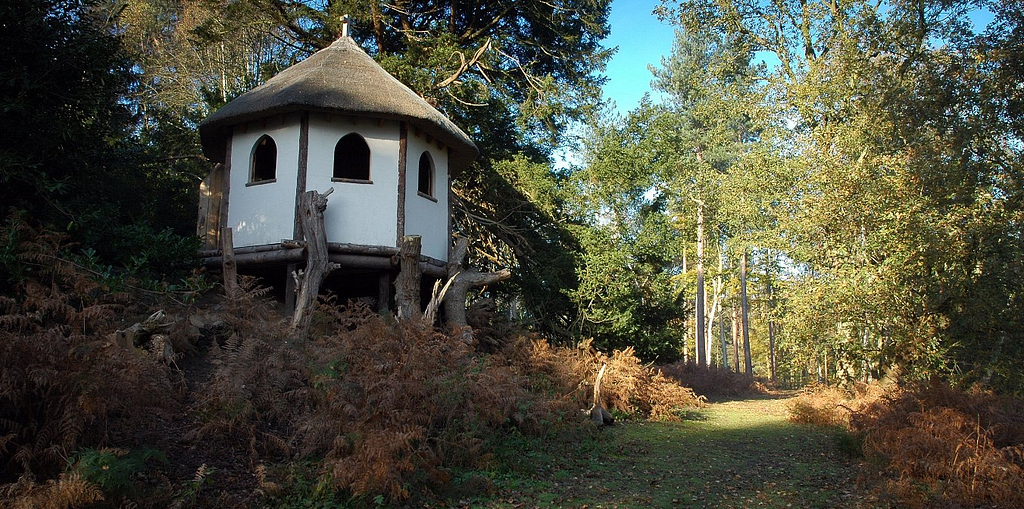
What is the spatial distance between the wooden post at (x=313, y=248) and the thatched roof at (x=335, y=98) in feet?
5.18

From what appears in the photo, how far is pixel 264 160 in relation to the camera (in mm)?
14648

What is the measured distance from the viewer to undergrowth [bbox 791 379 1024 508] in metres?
6.72

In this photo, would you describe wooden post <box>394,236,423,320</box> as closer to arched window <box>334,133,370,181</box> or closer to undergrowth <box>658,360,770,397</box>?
arched window <box>334,133,370,181</box>

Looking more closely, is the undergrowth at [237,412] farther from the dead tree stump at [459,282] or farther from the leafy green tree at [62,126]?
the dead tree stump at [459,282]

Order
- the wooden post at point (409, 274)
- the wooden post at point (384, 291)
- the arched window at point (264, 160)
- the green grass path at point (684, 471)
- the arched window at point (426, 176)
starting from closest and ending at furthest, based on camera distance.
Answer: the green grass path at point (684, 471)
the wooden post at point (409, 274)
the arched window at point (264, 160)
the wooden post at point (384, 291)
the arched window at point (426, 176)

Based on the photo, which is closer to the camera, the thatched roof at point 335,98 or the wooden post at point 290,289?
the thatched roof at point 335,98

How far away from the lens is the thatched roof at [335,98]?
12555mm

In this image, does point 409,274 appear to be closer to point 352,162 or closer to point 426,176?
point 426,176

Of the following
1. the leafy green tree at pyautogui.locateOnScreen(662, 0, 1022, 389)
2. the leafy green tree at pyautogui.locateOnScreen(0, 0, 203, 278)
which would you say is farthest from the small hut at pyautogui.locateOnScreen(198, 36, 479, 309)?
the leafy green tree at pyautogui.locateOnScreen(662, 0, 1022, 389)

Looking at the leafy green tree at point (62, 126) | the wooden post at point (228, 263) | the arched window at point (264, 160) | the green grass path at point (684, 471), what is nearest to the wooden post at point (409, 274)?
the wooden post at point (228, 263)

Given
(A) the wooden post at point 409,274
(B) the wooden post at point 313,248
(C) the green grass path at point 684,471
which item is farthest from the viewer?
(A) the wooden post at point 409,274

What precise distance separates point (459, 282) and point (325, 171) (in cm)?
330

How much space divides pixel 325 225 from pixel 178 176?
25.7 ft

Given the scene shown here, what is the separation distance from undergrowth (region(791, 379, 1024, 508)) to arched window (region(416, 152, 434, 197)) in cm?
897
